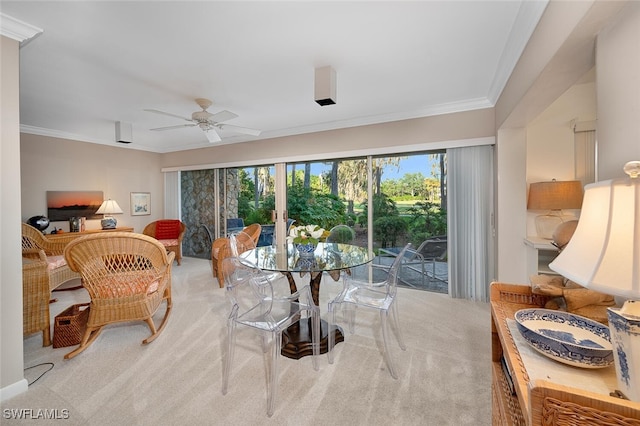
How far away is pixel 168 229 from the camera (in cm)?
600

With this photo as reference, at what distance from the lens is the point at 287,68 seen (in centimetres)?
265

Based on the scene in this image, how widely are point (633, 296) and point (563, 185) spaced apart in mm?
2892

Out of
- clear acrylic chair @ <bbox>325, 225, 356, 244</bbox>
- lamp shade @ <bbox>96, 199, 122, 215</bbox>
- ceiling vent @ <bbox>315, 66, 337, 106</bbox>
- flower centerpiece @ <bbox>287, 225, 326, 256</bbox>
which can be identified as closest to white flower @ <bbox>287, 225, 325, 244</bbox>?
flower centerpiece @ <bbox>287, 225, 326, 256</bbox>

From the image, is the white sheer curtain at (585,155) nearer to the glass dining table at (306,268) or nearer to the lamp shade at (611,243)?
the glass dining table at (306,268)

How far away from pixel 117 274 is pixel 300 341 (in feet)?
5.72

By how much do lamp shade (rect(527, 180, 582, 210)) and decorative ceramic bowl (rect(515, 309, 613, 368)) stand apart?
229 centimetres

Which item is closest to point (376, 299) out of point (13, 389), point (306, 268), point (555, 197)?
point (306, 268)

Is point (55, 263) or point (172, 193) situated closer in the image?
point (55, 263)

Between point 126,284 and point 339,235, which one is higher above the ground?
point 339,235

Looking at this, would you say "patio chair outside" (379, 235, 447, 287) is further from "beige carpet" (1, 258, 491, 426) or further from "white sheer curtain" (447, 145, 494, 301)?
"beige carpet" (1, 258, 491, 426)

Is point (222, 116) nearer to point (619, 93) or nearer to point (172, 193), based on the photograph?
point (619, 93)

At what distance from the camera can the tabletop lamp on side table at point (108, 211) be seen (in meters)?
5.33

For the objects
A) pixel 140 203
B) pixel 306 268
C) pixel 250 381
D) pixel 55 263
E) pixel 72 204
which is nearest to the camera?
pixel 250 381

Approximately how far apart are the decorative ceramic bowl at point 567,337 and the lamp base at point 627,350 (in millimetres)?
106
